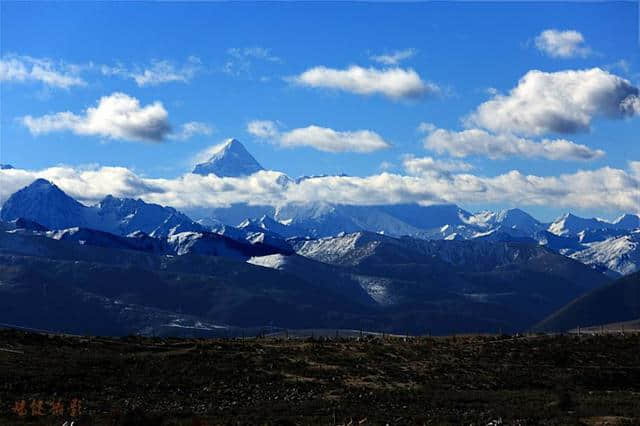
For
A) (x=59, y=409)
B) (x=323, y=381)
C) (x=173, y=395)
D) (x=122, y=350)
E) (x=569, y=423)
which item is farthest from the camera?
(x=122, y=350)

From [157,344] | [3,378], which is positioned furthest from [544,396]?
[157,344]

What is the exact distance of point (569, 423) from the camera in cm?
5353

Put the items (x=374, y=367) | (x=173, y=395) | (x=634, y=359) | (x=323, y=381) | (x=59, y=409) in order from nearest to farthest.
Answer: (x=59, y=409), (x=173, y=395), (x=323, y=381), (x=374, y=367), (x=634, y=359)

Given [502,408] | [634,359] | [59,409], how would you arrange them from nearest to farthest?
1. [59,409]
2. [502,408]
3. [634,359]

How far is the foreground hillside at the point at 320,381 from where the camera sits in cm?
5750

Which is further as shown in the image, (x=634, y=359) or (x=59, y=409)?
(x=634, y=359)

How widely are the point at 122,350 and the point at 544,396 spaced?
5231cm

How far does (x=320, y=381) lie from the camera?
3191 inches

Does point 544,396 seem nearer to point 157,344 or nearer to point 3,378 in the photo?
point 3,378

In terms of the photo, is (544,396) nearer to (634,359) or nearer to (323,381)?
(323,381)

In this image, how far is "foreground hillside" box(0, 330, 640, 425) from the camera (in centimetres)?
5750

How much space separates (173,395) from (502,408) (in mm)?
28336

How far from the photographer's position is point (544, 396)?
2800 inches

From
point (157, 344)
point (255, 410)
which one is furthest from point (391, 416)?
point (157, 344)
